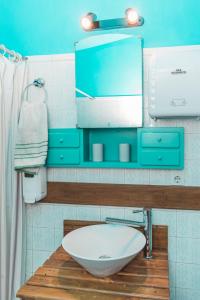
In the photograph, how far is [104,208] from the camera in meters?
1.80

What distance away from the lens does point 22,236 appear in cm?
188

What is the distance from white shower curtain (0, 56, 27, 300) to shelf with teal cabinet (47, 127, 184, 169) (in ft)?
A: 0.82

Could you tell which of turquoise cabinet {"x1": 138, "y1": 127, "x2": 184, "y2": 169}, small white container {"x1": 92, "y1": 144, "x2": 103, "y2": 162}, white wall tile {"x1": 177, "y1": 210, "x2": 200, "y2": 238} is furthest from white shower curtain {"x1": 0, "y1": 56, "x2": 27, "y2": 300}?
white wall tile {"x1": 177, "y1": 210, "x2": 200, "y2": 238}

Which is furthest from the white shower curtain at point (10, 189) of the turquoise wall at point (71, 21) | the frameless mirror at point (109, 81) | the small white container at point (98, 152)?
the small white container at point (98, 152)

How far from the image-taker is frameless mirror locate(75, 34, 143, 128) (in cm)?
169

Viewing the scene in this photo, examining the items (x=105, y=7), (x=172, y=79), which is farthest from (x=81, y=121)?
(x=105, y=7)

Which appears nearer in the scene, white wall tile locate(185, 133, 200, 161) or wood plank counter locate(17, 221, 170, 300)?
wood plank counter locate(17, 221, 170, 300)

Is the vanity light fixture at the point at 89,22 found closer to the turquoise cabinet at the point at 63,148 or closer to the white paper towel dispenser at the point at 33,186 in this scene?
the turquoise cabinet at the point at 63,148

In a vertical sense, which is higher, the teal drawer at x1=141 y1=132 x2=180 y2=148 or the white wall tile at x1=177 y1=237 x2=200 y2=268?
the teal drawer at x1=141 y1=132 x2=180 y2=148

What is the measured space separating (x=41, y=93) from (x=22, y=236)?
0.93m

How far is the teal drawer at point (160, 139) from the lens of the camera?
1659 millimetres

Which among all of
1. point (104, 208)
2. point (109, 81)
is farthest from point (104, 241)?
Result: point (109, 81)

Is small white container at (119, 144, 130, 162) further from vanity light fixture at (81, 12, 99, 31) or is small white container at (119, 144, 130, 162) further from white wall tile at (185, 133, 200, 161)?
vanity light fixture at (81, 12, 99, 31)

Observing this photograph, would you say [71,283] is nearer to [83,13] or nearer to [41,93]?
[41,93]
